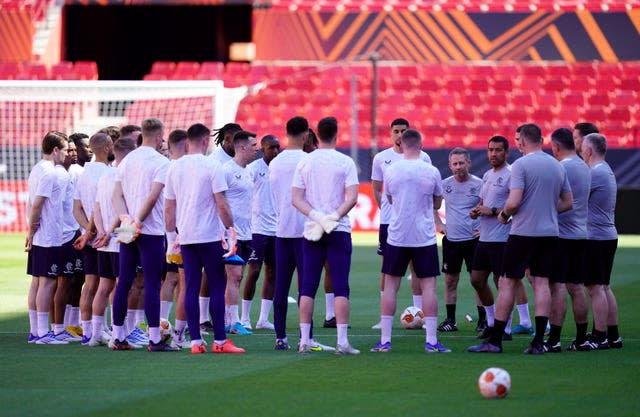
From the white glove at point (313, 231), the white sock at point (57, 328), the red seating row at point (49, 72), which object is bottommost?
the white sock at point (57, 328)

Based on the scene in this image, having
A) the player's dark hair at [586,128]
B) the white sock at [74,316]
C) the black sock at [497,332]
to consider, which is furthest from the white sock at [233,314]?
the player's dark hair at [586,128]

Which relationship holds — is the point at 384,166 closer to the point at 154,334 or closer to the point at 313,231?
the point at 313,231

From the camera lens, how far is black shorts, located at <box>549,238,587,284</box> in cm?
1145

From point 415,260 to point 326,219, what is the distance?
1.07 meters

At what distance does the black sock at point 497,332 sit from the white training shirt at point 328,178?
170 cm

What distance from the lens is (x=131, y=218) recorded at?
11344mm

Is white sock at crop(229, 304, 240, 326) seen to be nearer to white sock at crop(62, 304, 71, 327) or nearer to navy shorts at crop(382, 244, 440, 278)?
white sock at crop(62, 304, 71, 327)

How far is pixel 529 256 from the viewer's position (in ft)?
37.3

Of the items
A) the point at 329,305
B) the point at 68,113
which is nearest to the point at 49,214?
the point at 329,305

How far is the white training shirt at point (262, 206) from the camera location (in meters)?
14.0

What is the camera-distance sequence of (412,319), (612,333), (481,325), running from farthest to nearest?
(412,319), (481,325), (612,333)

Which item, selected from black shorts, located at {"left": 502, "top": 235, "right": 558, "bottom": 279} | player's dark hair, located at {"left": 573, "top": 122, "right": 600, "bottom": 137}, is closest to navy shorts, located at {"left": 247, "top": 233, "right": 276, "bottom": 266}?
black shorts, located at {"left": 502, "top": 235, "right": 558, "bottom": 279}

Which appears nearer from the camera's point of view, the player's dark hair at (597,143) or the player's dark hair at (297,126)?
the player's dark hair at (297,126)

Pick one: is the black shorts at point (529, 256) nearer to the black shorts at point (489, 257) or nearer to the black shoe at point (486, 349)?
the black shoe at point (486, 349)
